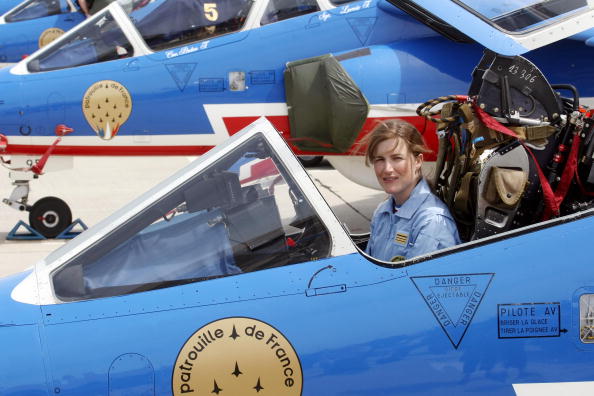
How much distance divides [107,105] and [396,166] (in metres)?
4.84

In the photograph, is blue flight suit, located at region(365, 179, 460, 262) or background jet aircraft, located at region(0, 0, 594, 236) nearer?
blue flight suit, located at region(365, 179, 460, 262)

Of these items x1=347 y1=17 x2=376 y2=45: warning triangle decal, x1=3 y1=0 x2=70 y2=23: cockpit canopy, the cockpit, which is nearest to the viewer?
the cockpit

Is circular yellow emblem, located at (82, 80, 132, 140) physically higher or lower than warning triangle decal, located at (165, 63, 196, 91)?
lower

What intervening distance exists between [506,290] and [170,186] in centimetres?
129

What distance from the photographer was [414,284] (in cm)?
309

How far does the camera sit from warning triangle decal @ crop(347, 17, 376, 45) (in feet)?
25.3

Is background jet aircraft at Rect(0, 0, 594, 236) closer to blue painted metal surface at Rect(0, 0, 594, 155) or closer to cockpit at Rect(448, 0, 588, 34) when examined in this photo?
blue painted metal surface at Rect(0, 0, 594, 155)

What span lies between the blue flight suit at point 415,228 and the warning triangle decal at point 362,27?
4224 millimetres

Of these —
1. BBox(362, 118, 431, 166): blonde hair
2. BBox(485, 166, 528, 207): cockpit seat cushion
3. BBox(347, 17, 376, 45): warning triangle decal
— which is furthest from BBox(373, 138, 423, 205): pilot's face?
BBox(347, 17, 376, 45): warning triangle decal

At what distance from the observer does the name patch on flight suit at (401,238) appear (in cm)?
346

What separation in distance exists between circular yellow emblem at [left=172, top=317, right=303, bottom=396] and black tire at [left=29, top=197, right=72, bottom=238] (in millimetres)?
5738

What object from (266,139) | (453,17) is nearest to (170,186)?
(266,139)

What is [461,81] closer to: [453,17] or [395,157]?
[453,17]

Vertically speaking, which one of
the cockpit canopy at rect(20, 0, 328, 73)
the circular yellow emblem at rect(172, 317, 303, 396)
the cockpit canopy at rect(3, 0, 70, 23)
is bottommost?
the circular yellow emblem at rect(172, 317, 303, 396)
